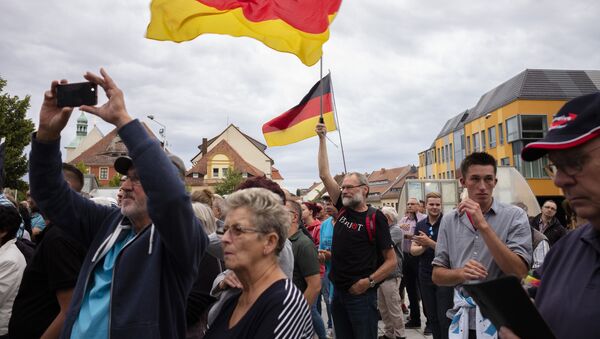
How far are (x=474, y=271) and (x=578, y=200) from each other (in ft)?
5.00

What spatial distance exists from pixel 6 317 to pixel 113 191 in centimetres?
1238

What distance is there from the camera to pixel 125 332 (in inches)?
83.3

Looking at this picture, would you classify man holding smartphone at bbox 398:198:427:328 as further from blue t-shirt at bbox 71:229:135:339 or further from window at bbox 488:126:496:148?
window at bbox 488:126:496:148

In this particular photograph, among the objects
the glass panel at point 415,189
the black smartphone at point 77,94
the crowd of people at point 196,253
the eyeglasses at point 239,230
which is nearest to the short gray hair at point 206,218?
the crowd of people at point 196,253

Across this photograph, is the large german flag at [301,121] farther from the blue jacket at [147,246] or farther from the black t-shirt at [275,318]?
the black t-shirt at [275,318]

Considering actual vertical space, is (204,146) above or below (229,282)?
above

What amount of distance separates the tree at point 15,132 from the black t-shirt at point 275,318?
31118mm

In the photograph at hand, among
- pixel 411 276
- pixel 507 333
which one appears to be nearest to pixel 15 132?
pixel 411 276

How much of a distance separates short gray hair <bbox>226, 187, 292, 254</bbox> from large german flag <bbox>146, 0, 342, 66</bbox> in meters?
3.11

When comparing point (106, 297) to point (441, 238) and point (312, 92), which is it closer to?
point (441, 238)

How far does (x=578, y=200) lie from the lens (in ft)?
5.39

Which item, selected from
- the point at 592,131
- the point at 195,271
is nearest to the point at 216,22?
the point at 195,271

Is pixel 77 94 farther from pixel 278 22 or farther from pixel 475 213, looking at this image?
pixel 278 22

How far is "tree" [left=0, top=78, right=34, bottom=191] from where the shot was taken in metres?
29.2
